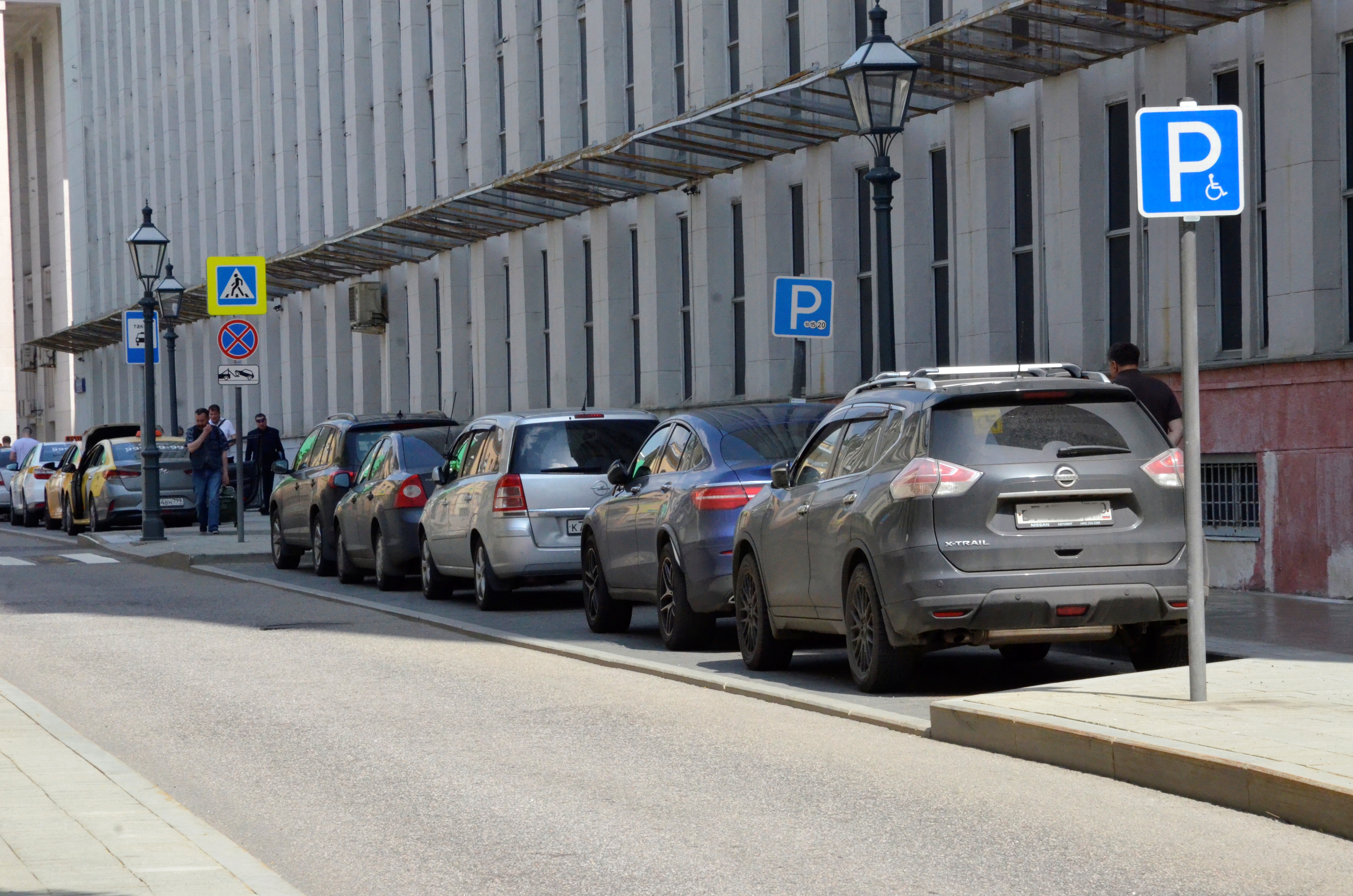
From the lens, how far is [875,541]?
36.4 feet

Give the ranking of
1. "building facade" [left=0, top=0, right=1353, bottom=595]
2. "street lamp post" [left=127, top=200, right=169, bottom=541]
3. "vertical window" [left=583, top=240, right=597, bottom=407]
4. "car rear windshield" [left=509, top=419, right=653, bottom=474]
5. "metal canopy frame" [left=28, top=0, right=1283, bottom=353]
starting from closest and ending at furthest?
"building facade" [left=0, top=0, right=1353, bottom=595]
"car rear windshield" [left=509, top=419, right=653, bottom=474]
"metal canopy frame" [left=28, top=0, right=1283, bottom=353]
"street lamp post" [left=127, top=200, right=169, bottom=541]
"vertical window" [left=583, top=240, right=597, bottom=407]

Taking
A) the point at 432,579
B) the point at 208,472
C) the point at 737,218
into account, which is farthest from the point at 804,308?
the point at 208,472

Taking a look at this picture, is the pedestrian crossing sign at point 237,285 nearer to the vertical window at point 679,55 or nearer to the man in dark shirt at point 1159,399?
the vertical window at point 679,55

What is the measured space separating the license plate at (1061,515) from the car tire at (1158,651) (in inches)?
34.7

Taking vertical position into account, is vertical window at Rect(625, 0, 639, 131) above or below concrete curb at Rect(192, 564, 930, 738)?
above

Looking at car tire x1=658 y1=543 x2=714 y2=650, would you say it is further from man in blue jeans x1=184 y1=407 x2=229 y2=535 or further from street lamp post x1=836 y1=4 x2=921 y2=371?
man in blue jeans x1=184 y1=407 x2=229 y2=535

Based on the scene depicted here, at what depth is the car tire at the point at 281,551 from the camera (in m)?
25.0

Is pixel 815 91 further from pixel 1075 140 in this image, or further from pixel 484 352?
pixel 484 352

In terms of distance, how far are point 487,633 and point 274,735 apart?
5.40 m

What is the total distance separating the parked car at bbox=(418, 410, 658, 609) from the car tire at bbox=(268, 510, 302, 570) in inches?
262

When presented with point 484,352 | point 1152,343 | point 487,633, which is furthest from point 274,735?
point 484,352

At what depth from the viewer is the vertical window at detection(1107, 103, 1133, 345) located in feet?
64.7

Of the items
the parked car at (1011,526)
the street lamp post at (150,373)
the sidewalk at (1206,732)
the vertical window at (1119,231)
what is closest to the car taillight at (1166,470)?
the parked car at (1011,526)

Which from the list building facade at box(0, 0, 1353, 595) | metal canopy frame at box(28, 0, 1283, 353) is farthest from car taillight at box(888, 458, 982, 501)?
metal canopy frame at box(28, 0, 1283, 353)
